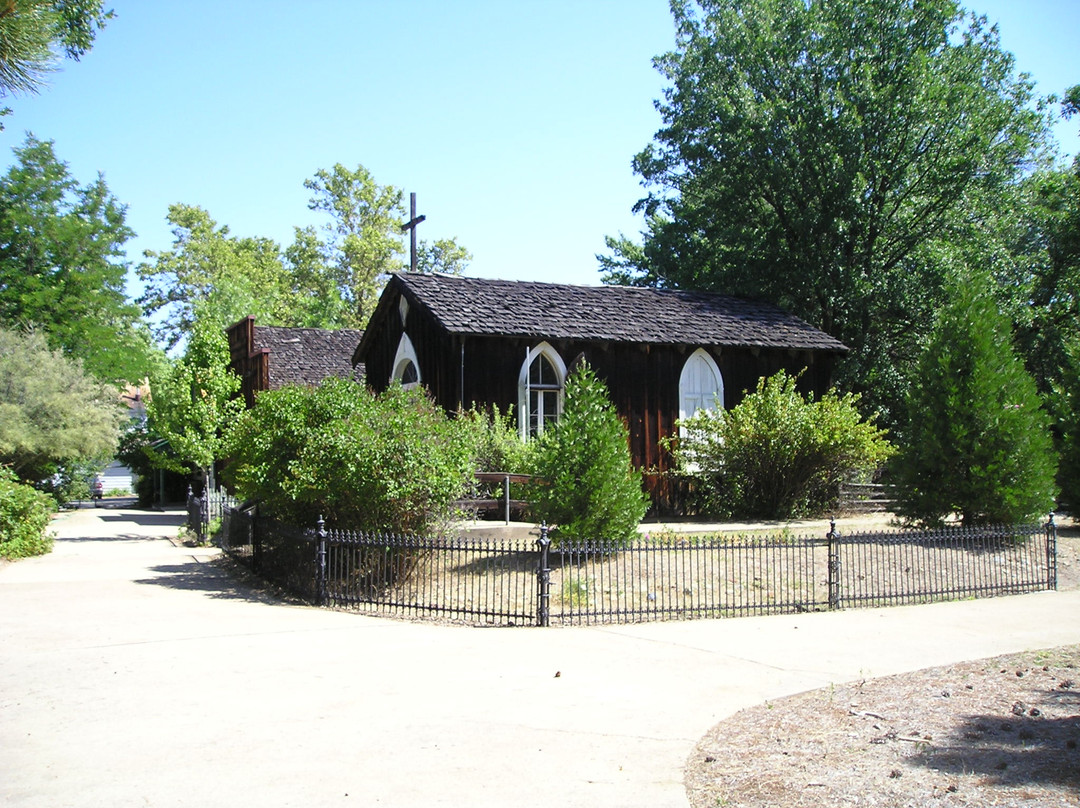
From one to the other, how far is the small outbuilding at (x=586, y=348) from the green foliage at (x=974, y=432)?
207 inches

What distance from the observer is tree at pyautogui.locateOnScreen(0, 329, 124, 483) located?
28750mm

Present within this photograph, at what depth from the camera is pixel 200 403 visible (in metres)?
24.8

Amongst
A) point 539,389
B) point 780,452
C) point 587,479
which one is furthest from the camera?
point 539,389

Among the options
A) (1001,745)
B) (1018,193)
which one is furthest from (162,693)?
(1018,193)

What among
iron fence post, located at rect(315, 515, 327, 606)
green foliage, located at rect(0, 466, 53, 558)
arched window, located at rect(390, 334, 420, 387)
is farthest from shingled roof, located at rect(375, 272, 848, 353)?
green foliage, located at rect(0, 466, 53, 558)

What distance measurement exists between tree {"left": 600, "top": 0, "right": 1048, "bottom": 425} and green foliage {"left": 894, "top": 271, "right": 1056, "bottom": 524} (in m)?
11.3

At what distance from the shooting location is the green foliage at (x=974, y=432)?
1623cm

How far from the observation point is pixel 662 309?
75.6ft

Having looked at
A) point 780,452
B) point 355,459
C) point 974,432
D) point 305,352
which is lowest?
point 355,459

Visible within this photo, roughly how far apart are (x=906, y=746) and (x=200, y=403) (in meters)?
21.7

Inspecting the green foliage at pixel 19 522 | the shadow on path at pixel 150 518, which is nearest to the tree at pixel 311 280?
the shadow on path at pixel 150 518

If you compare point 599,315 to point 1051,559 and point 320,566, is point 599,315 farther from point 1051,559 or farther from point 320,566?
point 320,566

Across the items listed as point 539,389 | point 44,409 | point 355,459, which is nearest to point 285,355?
point 44,409

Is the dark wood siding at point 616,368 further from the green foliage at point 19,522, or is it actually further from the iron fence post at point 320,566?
the green foliage at point 19,522
